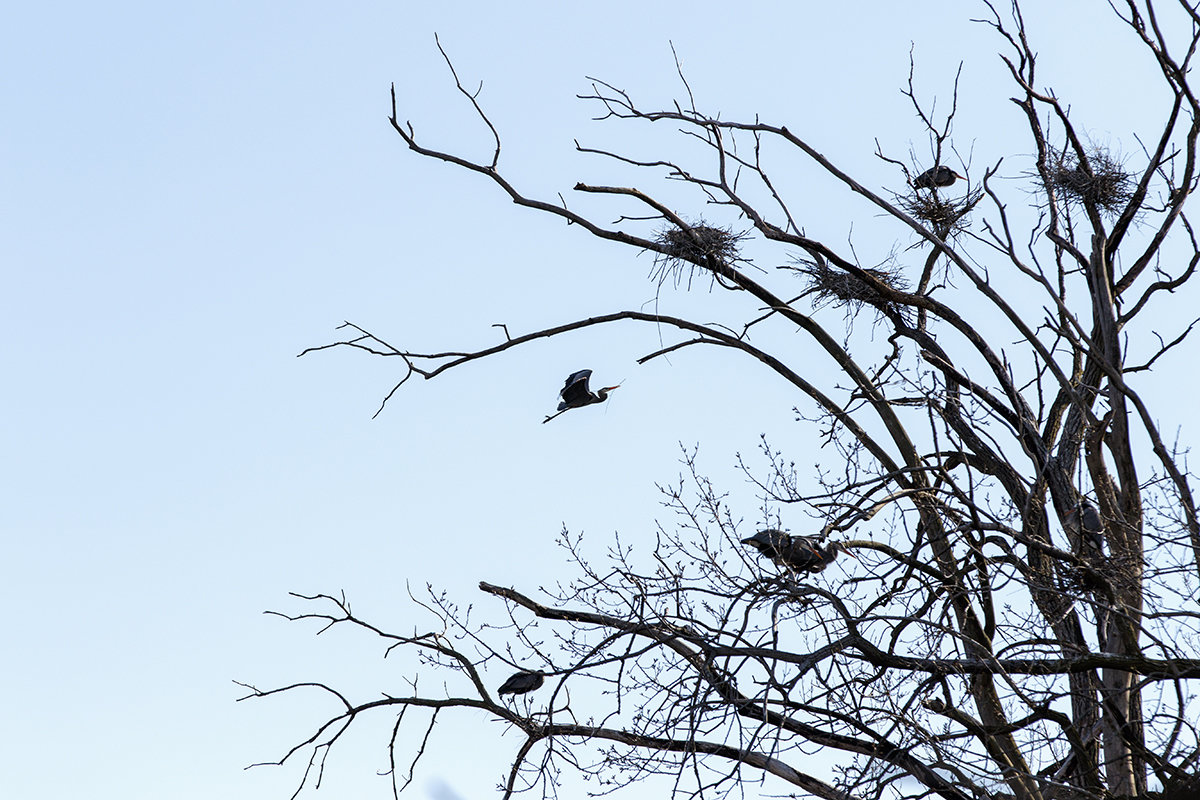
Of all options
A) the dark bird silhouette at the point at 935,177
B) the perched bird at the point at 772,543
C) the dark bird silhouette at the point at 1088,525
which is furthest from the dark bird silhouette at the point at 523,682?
the dark bird silhouette at the point at 935,177

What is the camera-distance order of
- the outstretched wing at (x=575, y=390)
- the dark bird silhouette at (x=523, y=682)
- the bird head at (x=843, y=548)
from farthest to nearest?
the outstretched wing at (x=575, y=390) < the dark bird silhouette at (x=523, y=682) < the bird head at (x=843, y=548)

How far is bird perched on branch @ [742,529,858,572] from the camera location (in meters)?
9.02

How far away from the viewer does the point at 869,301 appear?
11008 millimetres

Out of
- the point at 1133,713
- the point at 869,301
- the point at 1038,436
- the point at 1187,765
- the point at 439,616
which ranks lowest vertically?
the point at 1187,765

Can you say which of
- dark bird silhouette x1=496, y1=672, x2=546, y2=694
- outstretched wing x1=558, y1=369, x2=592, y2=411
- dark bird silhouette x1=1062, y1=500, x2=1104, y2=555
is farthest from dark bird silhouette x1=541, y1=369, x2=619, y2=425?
dark bird silhouette x1=1062, y1=500, x2=1104, y2=555

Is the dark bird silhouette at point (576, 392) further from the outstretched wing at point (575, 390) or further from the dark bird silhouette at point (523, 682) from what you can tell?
the dark bird silhouette at point (523, 682)

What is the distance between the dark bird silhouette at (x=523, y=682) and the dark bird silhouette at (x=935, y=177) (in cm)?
439

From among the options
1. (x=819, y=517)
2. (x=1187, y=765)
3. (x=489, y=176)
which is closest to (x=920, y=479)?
(x=819, y=517)

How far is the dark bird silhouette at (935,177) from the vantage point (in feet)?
36.1

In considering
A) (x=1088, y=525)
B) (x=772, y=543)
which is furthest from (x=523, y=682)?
(x=1088, y=525)

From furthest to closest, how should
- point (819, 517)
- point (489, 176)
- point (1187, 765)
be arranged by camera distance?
point (489, 176)
point (819, 517)
point (1187, 765)

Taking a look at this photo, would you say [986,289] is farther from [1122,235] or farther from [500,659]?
[500,659]

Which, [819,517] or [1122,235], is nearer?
[819,517]

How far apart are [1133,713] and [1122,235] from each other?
11.3ft
